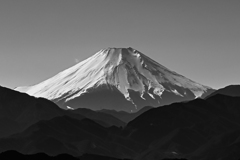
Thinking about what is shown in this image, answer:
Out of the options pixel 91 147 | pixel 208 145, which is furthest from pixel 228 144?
pixel 91 147

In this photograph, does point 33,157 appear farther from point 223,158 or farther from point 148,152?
point 148,152

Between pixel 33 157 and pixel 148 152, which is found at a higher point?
pixel 33 157

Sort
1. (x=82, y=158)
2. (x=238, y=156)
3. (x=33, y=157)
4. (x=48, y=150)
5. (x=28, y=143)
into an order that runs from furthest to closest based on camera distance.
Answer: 1. (x=28, y=143)
2. (x=48, y=150)
3. (x=238, y=156)
4. (x=82, y=158)
5. (x=33, y=157)

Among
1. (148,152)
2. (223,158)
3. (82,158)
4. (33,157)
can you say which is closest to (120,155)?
(148,152)

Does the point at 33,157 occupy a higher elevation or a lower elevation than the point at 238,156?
higher

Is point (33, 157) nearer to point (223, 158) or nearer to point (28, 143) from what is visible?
point (223, 158)

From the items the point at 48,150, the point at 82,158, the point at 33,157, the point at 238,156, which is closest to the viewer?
the point at 33,157

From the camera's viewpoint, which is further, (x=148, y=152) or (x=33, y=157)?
(x=148, y=152)

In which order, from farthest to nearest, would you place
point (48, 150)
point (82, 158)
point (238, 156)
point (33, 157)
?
point (48, 150)
point (238, 156)
point (82, 158)
point (33, 157)

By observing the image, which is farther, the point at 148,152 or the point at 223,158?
the point at 148,152
